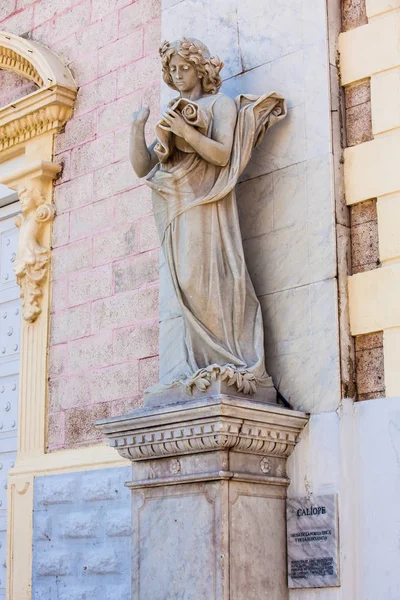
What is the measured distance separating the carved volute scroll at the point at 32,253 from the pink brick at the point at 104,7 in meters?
1.35

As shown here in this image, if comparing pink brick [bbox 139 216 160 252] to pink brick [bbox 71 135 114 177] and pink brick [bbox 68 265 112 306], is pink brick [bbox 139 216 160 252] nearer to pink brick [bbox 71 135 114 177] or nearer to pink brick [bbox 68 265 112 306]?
pink brick [bbox 68 265 112 306]

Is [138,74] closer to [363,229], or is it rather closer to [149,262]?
[149,262]

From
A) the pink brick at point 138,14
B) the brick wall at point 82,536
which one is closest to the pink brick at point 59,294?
the brick wall at point 82,536

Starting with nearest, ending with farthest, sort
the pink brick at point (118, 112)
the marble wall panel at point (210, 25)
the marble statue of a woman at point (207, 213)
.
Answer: the marble statue of a woman at point (207, 213), the marble wall panel at point (210, 25), the pink brick at point (118, 112)

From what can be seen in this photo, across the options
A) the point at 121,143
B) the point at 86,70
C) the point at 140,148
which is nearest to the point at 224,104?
the point at 140,148

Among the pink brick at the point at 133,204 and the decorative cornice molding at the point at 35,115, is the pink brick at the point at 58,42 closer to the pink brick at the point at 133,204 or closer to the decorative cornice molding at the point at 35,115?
the decorative cornice molding at the point at 35,115

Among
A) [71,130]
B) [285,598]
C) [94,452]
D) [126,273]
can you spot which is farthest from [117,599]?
[71,130]

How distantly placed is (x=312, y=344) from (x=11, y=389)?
319 centimetres

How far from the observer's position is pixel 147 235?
7699 millimetres

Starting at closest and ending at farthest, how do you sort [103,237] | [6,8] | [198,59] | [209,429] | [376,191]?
1. [209,429]
2. [376,191]
3. [198,59]
4. [103,237]
5. [6,8]

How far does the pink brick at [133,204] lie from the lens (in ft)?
25.5

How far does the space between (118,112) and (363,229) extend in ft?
8.37

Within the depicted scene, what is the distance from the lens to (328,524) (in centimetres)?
591

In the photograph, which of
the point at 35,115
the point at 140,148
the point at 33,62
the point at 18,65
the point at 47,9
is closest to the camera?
the point at 140,148
